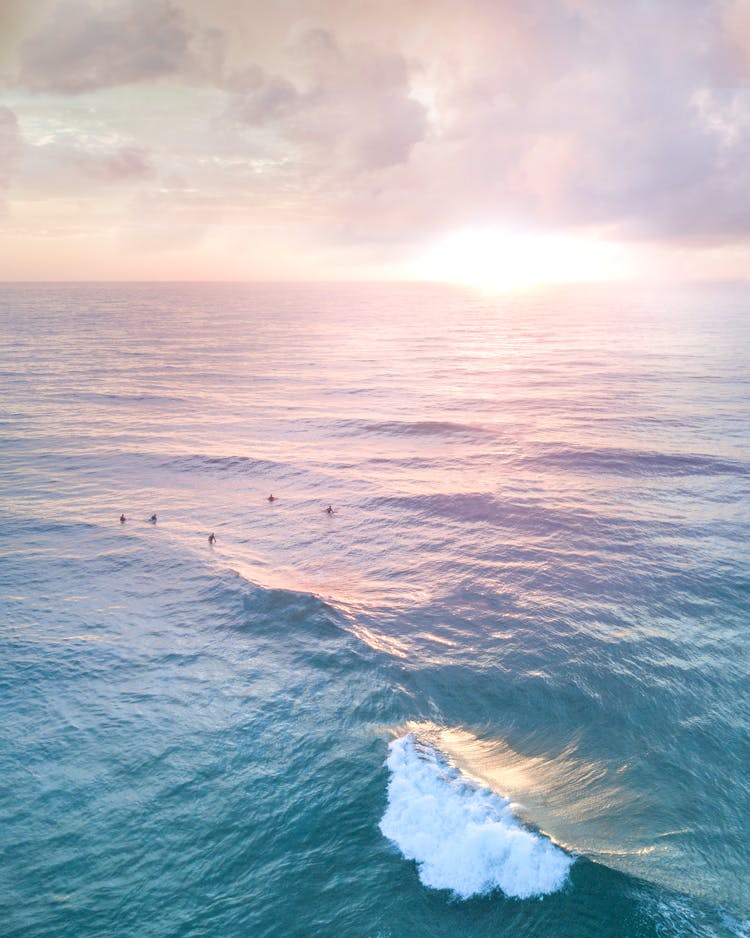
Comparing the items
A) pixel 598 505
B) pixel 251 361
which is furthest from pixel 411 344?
pixel 598 505

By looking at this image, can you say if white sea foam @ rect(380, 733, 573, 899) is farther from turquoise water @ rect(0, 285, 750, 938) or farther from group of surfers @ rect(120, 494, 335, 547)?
group of surfers @ rect(120, 494, 335, 547)

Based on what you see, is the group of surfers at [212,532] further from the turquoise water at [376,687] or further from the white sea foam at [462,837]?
the white sea foam at [462,837]

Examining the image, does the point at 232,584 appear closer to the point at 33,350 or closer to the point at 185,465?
the point at 185,465

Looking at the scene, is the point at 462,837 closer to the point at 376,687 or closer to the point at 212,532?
the point at 376,687

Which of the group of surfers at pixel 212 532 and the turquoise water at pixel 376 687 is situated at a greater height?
the group of surfers at pixel 212 532

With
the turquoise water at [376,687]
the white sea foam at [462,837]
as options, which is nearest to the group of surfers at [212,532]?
the turquoise water at [376,687]

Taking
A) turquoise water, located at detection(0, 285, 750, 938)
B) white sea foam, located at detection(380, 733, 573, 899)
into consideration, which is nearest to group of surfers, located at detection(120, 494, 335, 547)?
turquoise water, located at detection(0, 285, 750, 938)
